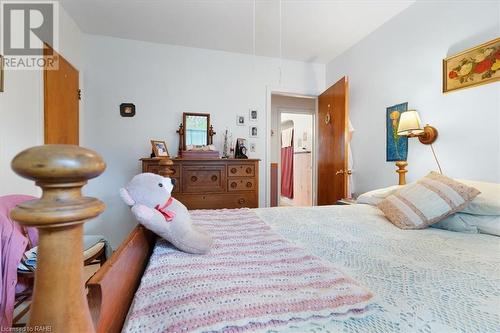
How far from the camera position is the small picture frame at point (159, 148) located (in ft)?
8.49

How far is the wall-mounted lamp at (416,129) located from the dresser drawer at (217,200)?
1575 mm

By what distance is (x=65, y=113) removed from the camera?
2232mm

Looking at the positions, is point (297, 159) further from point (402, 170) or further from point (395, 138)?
point (402, 170)

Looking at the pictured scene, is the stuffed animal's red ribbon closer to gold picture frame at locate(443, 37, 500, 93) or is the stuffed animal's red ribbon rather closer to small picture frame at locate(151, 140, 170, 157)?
small picture frame at locate(151, 140, 170, 157)

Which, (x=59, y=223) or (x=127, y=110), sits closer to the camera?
(x=59, y=223)

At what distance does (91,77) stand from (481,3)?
11.7ft

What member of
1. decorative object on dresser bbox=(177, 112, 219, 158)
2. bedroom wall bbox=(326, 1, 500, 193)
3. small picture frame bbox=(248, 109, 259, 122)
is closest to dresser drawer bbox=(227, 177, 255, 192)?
decorative object on dresser bbox=(177, 112, 219, 158)

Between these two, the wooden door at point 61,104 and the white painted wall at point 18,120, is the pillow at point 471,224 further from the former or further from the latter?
the wooden door at point 61,104

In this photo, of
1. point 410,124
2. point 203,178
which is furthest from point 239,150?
point 410,124

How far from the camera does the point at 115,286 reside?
1.80 feet

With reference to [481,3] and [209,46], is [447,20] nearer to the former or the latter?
[481,3]

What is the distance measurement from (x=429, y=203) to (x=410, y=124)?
91 centimetres

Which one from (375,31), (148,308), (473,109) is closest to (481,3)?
(473,109)

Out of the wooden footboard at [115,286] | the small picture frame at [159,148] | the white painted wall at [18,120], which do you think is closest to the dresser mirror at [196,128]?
the small picture frame at [159,148]
